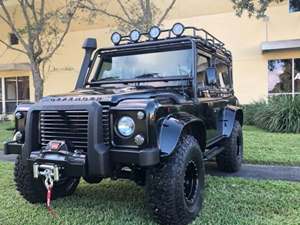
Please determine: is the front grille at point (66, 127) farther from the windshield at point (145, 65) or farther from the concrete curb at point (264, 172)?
the concrete curb at point (264, 172)

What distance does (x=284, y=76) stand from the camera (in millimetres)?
15227

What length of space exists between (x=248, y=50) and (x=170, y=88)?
11620 mm

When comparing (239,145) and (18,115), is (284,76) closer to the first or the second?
(239,145)

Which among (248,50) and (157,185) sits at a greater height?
(248,50)

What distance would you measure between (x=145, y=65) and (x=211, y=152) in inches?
59.6

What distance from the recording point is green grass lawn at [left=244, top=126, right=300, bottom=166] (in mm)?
7133

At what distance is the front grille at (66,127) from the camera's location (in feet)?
12.5

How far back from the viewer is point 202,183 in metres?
4.38

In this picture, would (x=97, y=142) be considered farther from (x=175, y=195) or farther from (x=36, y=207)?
(x=36, y=207)

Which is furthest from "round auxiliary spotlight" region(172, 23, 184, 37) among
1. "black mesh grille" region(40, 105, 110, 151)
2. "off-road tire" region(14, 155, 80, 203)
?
"off-road tire" region(14, 155, 80, 203)

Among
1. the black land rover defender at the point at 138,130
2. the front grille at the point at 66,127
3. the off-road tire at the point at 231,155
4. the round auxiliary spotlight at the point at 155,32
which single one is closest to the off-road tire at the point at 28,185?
the black land rover defender at the point at 138,130

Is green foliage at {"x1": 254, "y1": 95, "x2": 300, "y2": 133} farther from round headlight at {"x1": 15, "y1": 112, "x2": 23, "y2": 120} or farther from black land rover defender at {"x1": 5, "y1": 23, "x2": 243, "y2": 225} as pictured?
round headlight at {"x1": 15, "y1": 112, "x2": 23, "y2": 120}

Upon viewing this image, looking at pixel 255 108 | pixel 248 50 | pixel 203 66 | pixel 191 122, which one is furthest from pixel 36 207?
pixel 248 50

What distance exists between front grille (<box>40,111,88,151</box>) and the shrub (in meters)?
9.07
